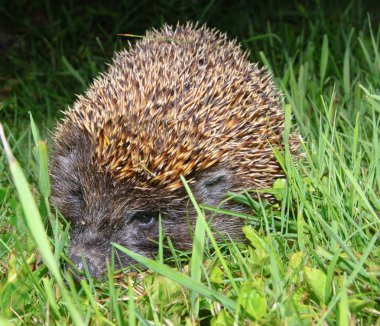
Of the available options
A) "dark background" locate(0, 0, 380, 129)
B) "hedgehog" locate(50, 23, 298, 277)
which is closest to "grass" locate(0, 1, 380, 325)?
"dark background" locate(0, 0, 380, 129)

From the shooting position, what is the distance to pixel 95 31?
6707 mm

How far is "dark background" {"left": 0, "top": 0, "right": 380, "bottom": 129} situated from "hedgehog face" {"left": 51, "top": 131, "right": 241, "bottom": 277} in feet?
5.66

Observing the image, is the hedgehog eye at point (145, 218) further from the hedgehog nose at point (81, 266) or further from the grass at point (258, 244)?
the hedgehog nose at point (81, 266)

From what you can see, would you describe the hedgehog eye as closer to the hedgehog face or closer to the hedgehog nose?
the hedgehog face

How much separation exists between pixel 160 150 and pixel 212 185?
398 mm

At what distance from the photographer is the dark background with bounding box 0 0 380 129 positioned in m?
5.62

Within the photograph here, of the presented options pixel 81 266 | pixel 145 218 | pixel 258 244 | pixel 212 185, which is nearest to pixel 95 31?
pixel 212 185

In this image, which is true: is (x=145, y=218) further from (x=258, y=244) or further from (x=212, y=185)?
(x=258, y=244)

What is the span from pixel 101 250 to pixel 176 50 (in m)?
1.37

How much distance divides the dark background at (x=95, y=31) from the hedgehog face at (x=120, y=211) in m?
1.73

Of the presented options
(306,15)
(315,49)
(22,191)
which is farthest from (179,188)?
(306,15)

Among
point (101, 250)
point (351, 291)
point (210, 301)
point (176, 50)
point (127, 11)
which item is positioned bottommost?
point (351, 291)

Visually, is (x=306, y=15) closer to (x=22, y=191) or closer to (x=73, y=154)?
(x=73, y=154)

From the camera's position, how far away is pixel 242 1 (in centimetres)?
678
